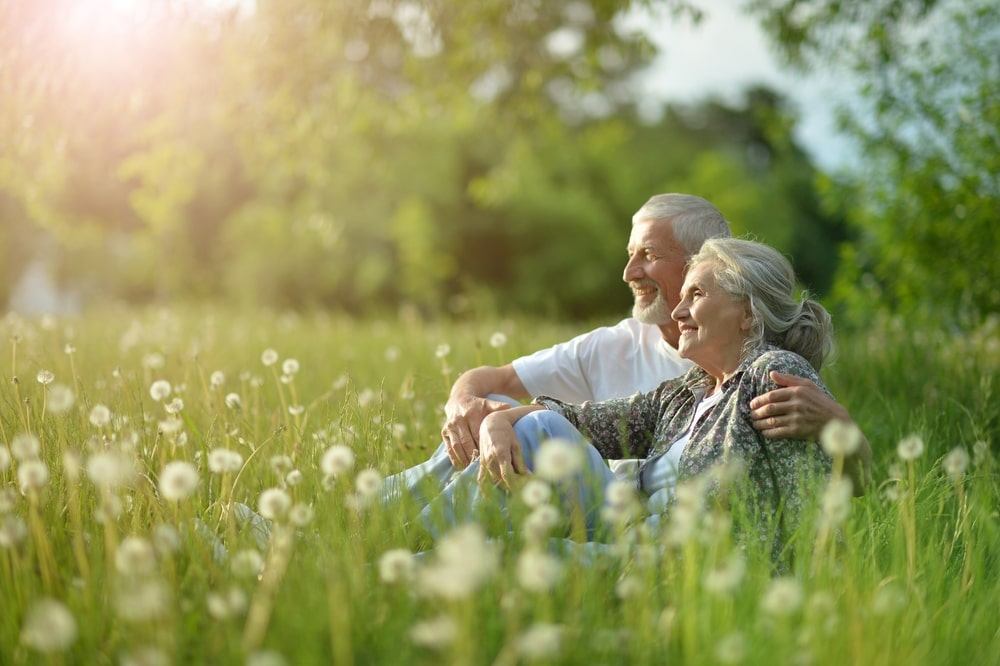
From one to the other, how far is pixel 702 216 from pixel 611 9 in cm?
529

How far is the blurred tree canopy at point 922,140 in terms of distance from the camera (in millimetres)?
8641

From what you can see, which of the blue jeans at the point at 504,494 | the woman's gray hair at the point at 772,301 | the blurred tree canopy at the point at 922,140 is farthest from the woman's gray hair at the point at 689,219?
the blurred tree canopy at the point at 922,140

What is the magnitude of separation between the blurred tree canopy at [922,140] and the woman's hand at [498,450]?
623 centimetres

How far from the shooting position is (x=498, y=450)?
3.52 meters

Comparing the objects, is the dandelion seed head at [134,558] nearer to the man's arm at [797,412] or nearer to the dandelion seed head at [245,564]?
the dandelion seed head at [245,564]

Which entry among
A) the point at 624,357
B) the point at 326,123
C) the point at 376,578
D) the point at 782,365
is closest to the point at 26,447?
the point at 376,578

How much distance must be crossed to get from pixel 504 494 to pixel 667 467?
64cm

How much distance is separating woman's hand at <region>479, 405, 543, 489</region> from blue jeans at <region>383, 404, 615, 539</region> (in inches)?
1.9

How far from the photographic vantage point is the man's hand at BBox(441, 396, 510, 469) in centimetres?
397

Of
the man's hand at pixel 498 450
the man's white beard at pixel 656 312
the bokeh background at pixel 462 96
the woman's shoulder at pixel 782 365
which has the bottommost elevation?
the man's hand at pixel 498 450

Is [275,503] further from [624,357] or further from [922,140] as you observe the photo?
[922,140]

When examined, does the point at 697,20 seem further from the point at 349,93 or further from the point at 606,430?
the point at 606,430

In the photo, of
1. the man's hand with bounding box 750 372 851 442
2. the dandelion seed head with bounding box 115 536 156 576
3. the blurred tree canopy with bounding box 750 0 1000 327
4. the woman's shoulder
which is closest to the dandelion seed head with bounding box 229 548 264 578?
the dandelion seed head with bounding box 115 536 156 576

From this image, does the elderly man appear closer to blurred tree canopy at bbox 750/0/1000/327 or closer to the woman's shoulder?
the woman's shoulder
